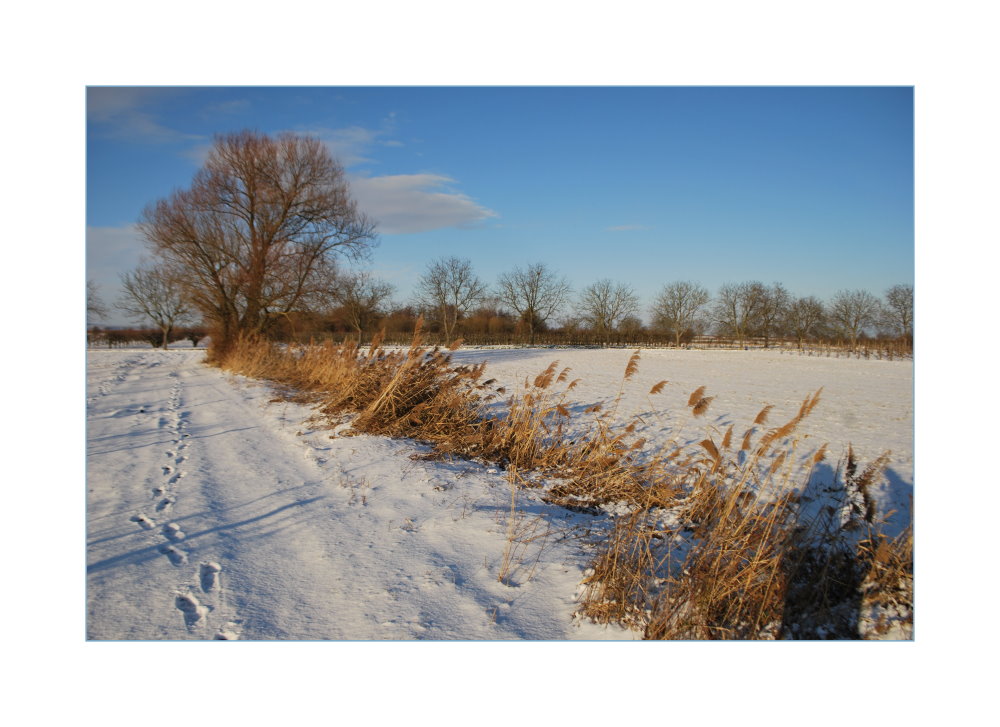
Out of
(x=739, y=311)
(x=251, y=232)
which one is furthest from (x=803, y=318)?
(x=251, y=232)

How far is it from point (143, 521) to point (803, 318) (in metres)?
17.2

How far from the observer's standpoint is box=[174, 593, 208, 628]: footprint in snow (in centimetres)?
224

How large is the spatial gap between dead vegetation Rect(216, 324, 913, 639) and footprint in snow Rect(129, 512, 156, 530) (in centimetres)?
241

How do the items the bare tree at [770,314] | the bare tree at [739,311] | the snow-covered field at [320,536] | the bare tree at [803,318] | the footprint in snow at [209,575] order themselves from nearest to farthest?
the snow-covered field at [320,536] < the footprint in snow at [209,575] < the bare tree at [803,318] < the bare tree at [770,314] < the bare tree at [739,311]

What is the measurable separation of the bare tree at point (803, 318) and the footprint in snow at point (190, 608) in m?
13.9

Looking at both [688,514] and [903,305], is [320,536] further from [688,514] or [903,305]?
[903,305]

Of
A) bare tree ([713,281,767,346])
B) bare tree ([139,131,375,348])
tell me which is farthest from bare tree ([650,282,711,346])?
bare tree ([139,131,375,348])

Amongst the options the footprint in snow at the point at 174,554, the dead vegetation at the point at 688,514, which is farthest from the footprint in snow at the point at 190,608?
the dead vegetation at the point at 688,514

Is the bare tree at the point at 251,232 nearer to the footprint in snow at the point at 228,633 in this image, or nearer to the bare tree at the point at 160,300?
the bare tree at the point at 160,300

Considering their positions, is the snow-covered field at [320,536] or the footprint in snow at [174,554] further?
the footprint in snow at [174,554]

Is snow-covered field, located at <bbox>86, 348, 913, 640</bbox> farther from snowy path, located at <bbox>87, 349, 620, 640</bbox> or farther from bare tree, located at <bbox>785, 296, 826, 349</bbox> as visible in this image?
bare tree, located at <bbox>785, 296, 826, 349</bbox>

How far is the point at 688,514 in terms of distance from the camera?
11.8 ft

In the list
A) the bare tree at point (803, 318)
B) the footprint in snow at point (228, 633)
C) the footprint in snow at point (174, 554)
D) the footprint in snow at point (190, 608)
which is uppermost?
the bare tree at point (803, 318)

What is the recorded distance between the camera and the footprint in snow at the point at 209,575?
248 cm
